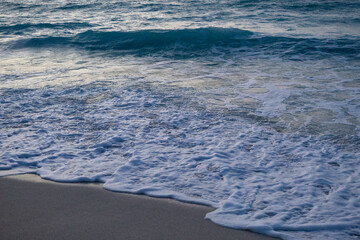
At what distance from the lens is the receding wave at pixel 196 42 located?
33.1 feet

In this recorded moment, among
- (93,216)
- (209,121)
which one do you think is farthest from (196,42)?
(93,216)

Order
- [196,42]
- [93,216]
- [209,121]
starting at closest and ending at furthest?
[93,216], [209,121], [196,42]

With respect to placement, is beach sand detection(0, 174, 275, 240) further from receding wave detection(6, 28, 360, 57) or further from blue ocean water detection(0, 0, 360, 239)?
receding wave detection(6, 28, 360, 57)

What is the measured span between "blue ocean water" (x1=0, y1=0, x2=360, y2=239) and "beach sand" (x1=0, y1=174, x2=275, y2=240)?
0.16 m

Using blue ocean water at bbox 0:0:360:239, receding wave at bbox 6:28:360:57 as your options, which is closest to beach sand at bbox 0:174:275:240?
blue ocean water at bbox 0:0:360:239

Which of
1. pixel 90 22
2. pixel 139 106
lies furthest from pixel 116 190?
pixel 90 22

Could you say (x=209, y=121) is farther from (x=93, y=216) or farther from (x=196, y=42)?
(x=196, y=42)

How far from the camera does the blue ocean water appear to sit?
3146mm

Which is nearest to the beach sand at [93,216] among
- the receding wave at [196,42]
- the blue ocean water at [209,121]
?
the blue ocean water at [209,121]

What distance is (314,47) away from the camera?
33.1 ft

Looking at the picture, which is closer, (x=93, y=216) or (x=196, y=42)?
(x=93, y=216)

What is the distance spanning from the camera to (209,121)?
4.95 metres

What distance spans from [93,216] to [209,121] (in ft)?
8.22

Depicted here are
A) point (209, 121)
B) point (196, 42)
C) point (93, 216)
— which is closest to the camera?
point (93, 216)
